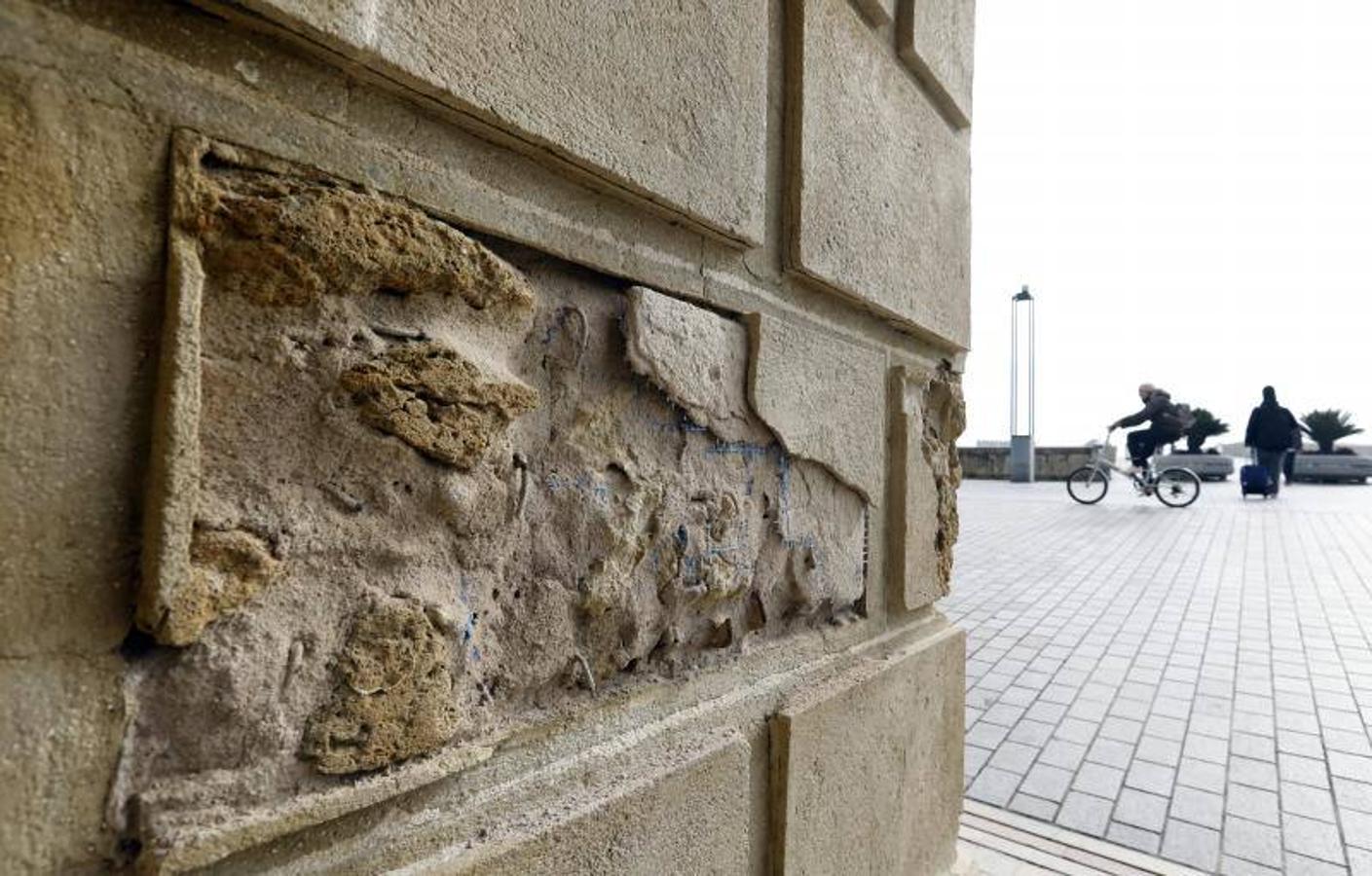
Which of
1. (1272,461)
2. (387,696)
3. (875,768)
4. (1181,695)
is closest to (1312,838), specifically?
(1181,695)

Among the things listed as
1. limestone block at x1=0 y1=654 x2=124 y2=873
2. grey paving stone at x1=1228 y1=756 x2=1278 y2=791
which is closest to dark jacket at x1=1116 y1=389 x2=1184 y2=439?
grey paving stone at x1=1228 y1=756 x2=1278 y2=791

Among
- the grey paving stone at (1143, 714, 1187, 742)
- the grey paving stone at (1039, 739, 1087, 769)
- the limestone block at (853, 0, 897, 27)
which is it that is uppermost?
the limestone block at (853, 0, 897, 27)

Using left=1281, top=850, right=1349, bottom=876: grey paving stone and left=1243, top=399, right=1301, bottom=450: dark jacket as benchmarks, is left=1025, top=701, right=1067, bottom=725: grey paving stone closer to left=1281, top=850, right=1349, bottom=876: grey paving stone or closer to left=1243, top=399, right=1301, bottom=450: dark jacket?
left=1281, top=850, right=1349, bottom=876: grey paving stone

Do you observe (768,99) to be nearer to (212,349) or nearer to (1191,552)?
(212,349)

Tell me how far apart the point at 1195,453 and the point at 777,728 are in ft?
74.9

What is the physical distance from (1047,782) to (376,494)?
311cm

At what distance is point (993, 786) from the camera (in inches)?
114

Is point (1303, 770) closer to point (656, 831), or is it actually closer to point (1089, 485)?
point (656, 831)

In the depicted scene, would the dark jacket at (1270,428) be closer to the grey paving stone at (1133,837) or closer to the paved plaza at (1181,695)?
the paved plaza at (1181,695)

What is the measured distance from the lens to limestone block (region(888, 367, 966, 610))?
1581 mm

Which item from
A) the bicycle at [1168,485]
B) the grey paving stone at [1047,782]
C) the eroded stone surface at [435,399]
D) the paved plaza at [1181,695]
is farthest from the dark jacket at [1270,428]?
the eroded stone surface at [435,399]

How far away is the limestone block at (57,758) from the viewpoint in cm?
50

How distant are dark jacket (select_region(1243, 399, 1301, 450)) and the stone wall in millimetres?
16683

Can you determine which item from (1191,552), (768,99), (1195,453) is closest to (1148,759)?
(768,99)
